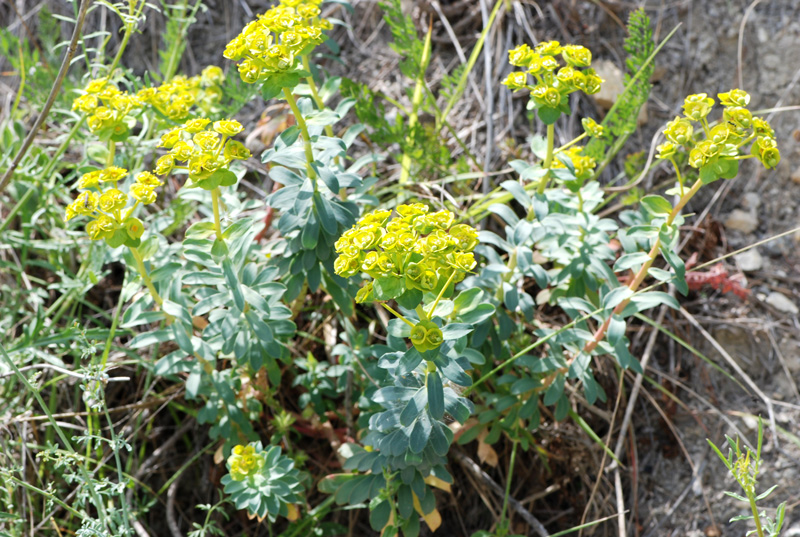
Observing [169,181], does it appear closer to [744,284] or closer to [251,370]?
[251,370]

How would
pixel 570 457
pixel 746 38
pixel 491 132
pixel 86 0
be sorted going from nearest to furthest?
pixel 86 0, pixel 570 457, pixel 491 132, pixel 746 38

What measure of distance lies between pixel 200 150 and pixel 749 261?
2.30 m

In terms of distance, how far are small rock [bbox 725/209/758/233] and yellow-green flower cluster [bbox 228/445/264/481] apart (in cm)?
218

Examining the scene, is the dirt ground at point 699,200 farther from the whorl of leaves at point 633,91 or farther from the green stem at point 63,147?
the green stem at point 63,147

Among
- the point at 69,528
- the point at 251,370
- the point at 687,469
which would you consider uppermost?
the point at 251,370

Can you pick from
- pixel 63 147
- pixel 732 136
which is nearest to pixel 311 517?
pixel 63 147

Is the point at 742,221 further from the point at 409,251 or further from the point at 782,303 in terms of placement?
the point at 409,251

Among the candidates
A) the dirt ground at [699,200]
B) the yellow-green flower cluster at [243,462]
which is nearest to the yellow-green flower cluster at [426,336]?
the yellow-green flower cluster at [243,462]

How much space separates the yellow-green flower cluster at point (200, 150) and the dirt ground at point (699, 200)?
1.30m

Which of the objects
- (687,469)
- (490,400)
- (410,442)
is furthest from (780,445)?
(410,442)

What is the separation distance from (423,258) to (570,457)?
1503 millimetres

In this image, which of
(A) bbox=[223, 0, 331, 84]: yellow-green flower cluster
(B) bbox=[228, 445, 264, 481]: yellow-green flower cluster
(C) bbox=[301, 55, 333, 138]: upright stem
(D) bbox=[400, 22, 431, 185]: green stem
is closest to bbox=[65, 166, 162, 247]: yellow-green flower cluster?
(A) bbox=[223, 0, 331, 84]: yellow-green flower cluster

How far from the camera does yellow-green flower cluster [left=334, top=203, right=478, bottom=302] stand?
1.44 m

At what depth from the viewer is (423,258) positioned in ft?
4.80
